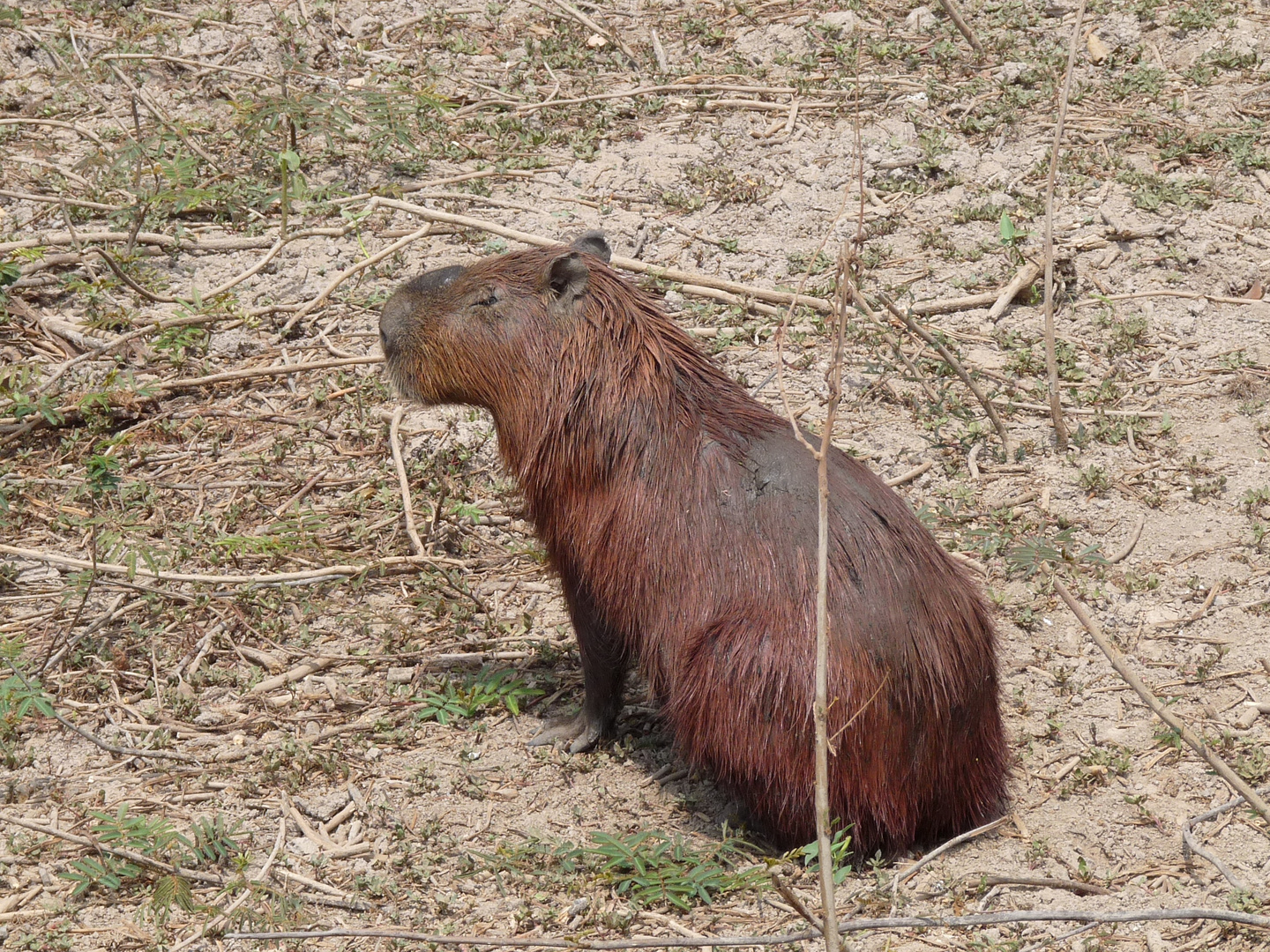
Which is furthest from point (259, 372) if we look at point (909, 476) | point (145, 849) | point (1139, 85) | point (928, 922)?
point (1139, 85)

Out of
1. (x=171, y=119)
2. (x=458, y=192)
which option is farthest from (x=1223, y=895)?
(x=171, y=119)

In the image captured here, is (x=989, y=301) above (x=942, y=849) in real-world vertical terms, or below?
above

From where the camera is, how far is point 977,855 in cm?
385

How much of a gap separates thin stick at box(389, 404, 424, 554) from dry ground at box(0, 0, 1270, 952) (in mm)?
67

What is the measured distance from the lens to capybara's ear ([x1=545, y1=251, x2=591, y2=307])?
412cm

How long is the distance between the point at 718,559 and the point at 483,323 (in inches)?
43.1

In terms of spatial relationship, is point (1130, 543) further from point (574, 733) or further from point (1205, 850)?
point (574, 733)

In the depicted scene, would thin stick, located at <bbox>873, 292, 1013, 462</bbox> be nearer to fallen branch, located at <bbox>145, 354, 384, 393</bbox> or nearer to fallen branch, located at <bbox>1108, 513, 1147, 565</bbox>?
fallen branch, located at <bbox>1108, 513, 1147, 565</bbox>

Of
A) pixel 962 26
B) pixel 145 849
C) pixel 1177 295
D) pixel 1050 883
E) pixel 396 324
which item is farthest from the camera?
pixel 962 26

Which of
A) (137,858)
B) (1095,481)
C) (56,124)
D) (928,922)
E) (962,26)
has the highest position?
(962,26)

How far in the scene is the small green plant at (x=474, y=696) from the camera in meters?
4.54

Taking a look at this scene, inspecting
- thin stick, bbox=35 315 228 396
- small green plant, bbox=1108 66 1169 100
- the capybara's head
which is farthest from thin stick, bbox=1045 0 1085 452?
thin stick, bbox=35 315 228 396

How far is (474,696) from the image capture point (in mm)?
4586

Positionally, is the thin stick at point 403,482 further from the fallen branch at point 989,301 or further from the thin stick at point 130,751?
the fallen branch at point 989,301
